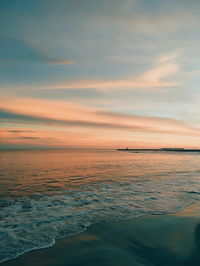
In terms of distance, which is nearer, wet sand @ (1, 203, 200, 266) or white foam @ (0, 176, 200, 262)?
wet sand @ (1, 203, 200, 266)

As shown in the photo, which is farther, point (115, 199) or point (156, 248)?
point (115, 199)

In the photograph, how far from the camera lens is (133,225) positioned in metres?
7.48

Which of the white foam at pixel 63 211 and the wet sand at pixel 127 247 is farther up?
the wet sand at pixel 127 247

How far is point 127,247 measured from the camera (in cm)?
575

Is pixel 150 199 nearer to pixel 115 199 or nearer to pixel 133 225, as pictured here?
pixel 115 199

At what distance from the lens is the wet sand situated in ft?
16.3

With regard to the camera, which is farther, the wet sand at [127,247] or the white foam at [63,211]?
the white foam at [63,211]

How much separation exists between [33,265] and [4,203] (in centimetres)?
689

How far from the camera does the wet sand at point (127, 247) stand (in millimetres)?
4980

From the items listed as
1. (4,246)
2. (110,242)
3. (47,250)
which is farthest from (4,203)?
(110,242)

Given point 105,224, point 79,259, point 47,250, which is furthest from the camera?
point 105,224

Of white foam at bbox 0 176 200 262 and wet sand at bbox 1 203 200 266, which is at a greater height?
wet sand at bbox 1 203 200 266

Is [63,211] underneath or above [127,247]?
underneath

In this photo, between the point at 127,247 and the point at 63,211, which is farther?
the point at 63,211
